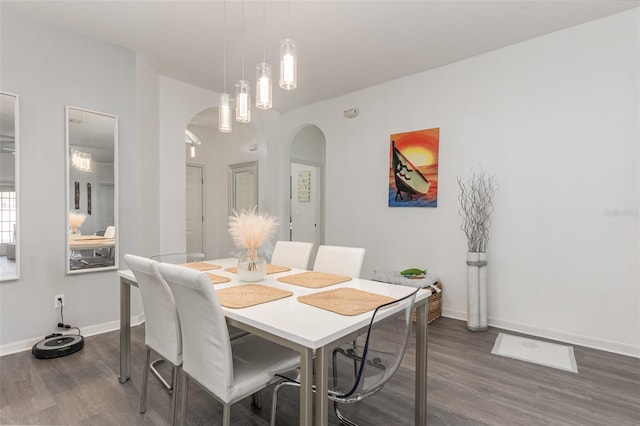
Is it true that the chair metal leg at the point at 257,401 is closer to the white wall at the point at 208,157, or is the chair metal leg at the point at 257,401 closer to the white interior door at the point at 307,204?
the white wall at the point at 208,157

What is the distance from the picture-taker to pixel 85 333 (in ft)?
9.93

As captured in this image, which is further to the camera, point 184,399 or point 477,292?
point 477,292

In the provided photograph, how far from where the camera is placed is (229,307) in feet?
4.85

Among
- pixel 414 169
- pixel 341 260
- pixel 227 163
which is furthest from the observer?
pixel 227 163

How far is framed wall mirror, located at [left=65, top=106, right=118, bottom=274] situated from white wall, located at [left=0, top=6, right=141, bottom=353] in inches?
2.2

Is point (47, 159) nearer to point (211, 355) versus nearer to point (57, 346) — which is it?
point (57, 346)

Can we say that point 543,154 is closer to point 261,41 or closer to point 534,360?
point 534,360

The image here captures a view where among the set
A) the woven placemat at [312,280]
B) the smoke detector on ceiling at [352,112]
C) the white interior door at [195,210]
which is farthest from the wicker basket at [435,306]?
the white interior door at [195,210]

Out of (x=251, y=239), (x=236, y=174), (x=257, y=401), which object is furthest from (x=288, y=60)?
(x=236, y=174)

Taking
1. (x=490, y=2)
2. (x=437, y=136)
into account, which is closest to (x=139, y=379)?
(x=437, y=136)

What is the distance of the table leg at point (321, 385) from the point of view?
1.17 meters

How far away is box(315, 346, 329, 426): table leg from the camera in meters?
1.17

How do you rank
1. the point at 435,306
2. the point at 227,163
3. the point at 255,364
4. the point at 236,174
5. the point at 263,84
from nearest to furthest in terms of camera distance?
the point at 255,364, the point at 263,84, the point at 435,306, the point at 236,174, the point at 227,163

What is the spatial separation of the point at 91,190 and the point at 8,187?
551 mm
